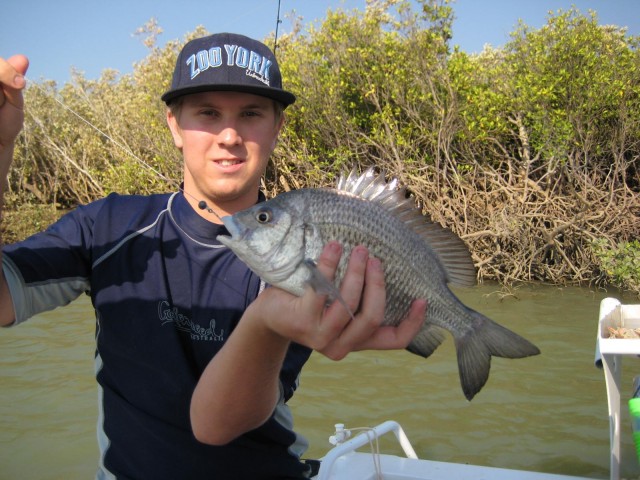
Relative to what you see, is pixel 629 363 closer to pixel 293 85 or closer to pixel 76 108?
pixel 293 85

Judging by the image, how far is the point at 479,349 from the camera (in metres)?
1.95

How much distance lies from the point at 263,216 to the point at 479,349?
827 mm

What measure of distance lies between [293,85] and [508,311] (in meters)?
5.97

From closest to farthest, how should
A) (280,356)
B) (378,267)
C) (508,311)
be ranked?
(378,267)
(280,356)
(508,311)

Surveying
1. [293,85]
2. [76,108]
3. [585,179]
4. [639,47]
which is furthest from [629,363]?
[76,108]

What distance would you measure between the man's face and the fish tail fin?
110 cm

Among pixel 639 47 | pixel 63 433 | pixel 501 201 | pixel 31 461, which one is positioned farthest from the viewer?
pixel 501 201

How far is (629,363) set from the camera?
7.32 m

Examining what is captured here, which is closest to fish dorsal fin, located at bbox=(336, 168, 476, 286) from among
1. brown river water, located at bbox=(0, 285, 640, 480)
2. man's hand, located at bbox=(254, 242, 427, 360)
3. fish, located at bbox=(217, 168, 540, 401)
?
fish, located at bbox=(217, 168, 540, 401)

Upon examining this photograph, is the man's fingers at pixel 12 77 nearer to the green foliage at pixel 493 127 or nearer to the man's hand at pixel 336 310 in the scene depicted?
the man's hand at pixel 336 310

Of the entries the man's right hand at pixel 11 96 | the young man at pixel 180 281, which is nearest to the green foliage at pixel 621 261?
the young man at pixel 180 281

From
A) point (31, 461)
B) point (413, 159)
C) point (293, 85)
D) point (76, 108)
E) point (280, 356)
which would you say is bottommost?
point (31, 461)

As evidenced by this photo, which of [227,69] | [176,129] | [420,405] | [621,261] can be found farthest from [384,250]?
[621,261]

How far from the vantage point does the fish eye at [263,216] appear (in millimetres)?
1796
